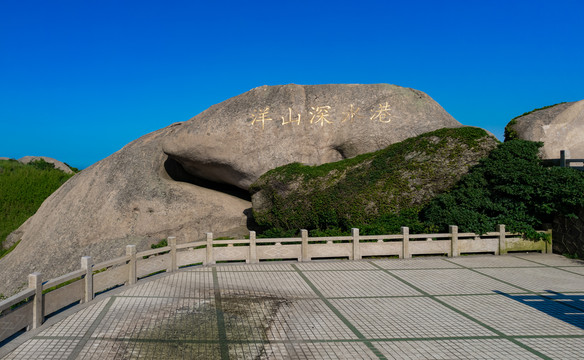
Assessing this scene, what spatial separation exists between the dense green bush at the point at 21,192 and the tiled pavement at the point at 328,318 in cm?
1918

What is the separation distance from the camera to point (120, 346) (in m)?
5.82

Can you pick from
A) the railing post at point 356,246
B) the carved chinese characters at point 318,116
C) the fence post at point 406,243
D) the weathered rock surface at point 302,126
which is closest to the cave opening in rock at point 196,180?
the weathered rock surface at point 302,126

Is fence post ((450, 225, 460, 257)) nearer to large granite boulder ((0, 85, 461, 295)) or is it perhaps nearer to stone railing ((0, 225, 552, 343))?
stone railing ((0, 225, 552, 343))

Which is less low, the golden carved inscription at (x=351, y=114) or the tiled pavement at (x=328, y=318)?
the golden carved inscription at (x=351, y=114)

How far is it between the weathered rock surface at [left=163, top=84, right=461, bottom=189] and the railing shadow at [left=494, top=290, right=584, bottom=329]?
9.40 m

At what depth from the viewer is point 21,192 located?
25.9 m

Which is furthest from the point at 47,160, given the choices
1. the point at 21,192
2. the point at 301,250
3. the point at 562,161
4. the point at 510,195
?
the point at 562,161

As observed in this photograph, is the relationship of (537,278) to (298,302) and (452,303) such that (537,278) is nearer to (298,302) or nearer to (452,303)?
(452,303)

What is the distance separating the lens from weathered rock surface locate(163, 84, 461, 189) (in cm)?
1711

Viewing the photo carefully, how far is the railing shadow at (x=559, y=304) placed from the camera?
23.0 feet

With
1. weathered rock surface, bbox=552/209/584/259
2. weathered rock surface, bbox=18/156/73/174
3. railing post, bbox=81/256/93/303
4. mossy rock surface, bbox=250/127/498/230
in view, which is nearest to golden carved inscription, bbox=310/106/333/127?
mossy rock surface, bbox=250/127/498/230

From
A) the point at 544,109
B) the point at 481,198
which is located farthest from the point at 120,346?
the point at 544,109

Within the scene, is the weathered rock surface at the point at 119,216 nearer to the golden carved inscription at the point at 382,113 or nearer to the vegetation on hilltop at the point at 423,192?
the vegetation on hilltop at the point at 423,192

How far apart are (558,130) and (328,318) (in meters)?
12.6
